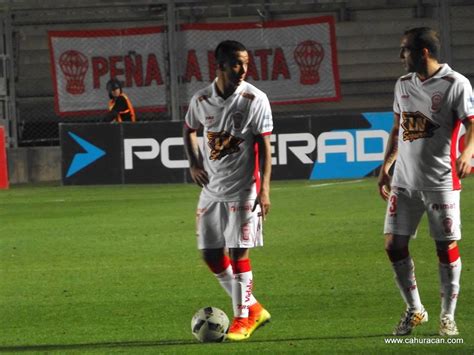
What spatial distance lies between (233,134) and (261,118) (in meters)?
0.21

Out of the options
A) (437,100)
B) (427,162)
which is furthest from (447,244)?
(437,100)

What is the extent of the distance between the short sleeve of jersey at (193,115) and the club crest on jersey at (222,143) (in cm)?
17

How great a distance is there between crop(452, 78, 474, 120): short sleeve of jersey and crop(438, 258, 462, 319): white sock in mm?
944

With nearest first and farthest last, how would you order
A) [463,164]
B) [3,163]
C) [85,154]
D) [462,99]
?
[463,164], [462,99], [85,154], [3,163]

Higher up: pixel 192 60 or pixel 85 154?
pixel 192 60

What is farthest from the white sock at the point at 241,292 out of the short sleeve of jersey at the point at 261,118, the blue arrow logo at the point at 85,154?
the blue arrow logo at the point at 85,154

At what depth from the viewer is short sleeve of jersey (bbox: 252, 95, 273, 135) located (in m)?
8.11

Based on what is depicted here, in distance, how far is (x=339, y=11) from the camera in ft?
88.9

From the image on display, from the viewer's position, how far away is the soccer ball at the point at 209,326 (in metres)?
7.99

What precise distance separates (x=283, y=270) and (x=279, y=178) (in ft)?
34.4

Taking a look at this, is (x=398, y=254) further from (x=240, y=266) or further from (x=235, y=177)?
(x=235, y=177)

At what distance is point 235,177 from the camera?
8.20m

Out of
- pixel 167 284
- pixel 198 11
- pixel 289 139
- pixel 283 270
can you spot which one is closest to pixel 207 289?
pixel 167 284

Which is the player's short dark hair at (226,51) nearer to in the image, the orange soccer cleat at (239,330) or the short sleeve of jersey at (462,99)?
the short sleeve of jersey at (462,99)
